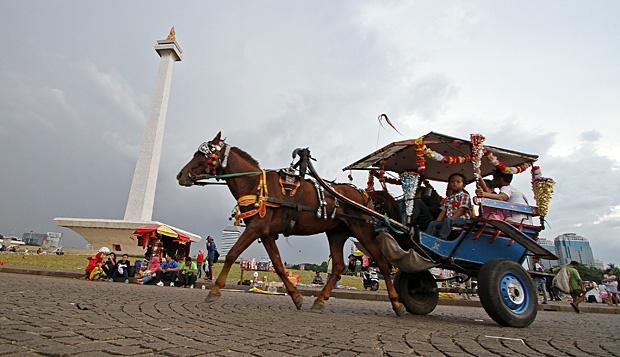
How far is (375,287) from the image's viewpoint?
55.5 ft

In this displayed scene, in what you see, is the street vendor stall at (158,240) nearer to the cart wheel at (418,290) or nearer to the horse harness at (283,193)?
the horse harness at (283,193)

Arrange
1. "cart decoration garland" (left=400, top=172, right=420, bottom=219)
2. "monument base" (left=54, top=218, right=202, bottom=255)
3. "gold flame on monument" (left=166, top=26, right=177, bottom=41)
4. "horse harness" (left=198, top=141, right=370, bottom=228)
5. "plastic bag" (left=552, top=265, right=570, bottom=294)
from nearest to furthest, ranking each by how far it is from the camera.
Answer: "horse harness" (left=198, top=141, right=370, bottom=228) < "cart decoration garland" (left=400, top=172, right=420, bottom=219) < "plastic bag" (left=552, top=265, right=570, bottom=294) < "monument base" (left=54, top=218, right=202, bottom=255) < "gold flame on monument" (left=166, top=26, right=177, bottom=41)

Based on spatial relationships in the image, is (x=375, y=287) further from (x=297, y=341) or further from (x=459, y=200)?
(x=297, y=341)

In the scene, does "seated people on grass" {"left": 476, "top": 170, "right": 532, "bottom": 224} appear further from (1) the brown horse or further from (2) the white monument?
(2) the white monument

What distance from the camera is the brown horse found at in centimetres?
562

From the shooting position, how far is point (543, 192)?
5898 mm

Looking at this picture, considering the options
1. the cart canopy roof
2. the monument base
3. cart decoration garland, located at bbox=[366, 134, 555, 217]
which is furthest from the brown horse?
the monument base

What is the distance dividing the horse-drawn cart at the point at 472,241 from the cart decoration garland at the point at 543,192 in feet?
0.04

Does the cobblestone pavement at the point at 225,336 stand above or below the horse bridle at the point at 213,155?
below

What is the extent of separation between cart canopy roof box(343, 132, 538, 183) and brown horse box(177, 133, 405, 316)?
897 millimetres

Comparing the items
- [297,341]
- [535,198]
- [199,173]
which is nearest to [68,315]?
[297,341]

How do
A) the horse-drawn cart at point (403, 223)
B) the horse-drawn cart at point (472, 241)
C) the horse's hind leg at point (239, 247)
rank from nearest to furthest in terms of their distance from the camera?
the horse-drawn cart at point (472, 241), the horse-drawn cart at point (403, 223), the horse's hind leg at point (239, 247)

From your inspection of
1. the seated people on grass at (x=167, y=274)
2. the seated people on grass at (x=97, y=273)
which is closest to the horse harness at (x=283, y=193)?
the seated people on grass at (x=167, y=274)

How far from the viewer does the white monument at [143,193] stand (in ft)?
99.1
